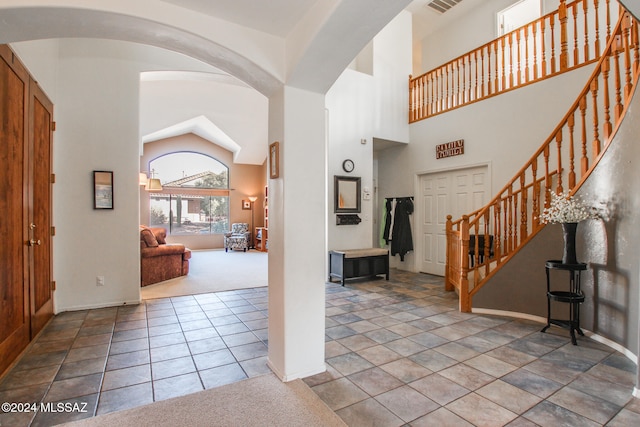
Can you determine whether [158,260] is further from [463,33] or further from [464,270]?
[463,33]

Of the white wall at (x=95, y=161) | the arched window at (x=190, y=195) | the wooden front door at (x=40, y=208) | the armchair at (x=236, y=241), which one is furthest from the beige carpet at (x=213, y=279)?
the arched window at (x=190, y=195)

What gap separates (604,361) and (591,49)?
4.23 m

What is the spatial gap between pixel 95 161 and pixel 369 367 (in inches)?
153

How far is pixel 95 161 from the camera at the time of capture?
391 centimetres

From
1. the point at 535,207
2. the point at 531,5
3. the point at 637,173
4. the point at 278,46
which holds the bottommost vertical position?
the point at 535,207

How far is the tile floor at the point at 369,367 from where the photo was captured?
194 cm

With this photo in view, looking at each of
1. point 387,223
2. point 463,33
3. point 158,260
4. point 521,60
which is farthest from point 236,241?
point 521,60

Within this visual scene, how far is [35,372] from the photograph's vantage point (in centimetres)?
236

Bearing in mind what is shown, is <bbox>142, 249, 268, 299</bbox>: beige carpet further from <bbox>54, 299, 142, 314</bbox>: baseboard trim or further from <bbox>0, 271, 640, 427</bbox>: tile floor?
<bbox>0, 271, 640, 427</bbox>: tile floor

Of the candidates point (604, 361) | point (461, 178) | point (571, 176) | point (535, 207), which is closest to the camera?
point (604, 361)

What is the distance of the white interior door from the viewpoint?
550cm

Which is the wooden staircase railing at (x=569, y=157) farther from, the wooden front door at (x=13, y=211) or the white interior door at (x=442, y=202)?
the wooden front door at (x=13, y=211)

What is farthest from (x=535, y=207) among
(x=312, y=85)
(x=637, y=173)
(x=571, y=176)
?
(x=312, y=85)

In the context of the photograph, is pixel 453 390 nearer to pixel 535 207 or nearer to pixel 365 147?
pixel 535 207
